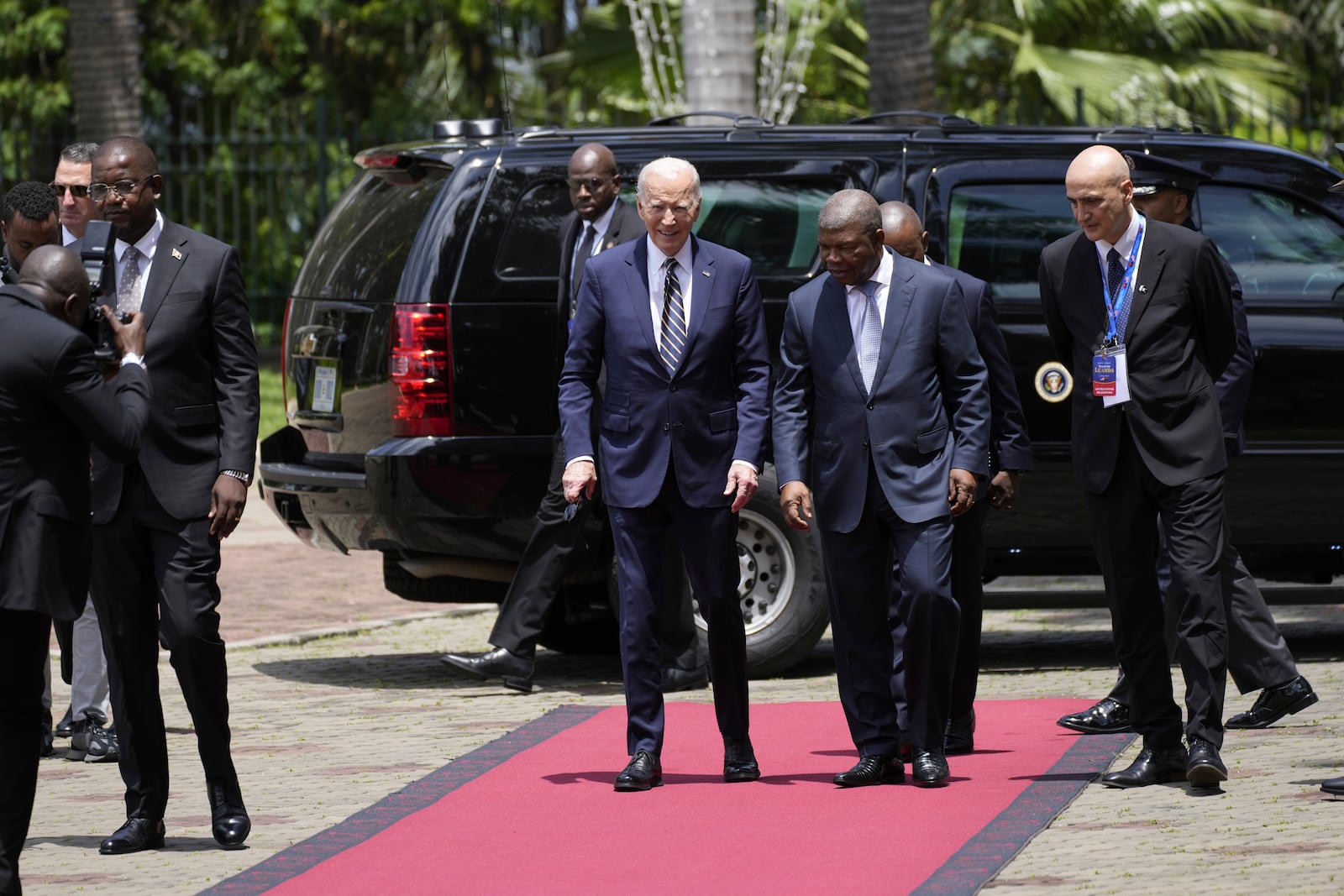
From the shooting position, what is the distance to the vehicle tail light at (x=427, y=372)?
8406mm

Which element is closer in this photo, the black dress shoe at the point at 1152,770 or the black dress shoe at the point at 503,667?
the black dress shoe at the point at 1152,770

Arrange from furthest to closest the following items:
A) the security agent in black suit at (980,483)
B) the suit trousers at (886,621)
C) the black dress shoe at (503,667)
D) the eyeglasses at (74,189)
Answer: the black dress shoe at (503,667)
the eyeglasses at (74,189)
the security agent in black suit at (980,483)
the suit trousers at (886,621)

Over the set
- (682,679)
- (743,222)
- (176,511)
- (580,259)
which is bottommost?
(682,679)

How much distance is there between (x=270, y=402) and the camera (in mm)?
20109

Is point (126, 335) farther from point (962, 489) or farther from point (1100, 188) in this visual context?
point (1100, 188)

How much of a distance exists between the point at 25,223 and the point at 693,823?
10.1 feet

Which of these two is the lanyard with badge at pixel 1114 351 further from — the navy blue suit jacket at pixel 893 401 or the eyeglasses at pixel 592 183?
the eyeglasses at pixel 592 183

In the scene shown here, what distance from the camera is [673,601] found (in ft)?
28.1

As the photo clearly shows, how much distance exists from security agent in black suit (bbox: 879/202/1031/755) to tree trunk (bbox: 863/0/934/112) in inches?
425

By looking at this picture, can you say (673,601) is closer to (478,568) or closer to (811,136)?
(478,568)

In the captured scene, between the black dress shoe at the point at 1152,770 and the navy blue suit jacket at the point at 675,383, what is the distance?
150cm

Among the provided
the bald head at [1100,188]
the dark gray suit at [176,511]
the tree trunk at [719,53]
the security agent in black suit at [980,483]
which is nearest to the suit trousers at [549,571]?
the security agent in black suit at [980,483]

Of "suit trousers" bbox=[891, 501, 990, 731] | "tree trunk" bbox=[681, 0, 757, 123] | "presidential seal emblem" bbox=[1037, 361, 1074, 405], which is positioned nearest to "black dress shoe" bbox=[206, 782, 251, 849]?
"suit trousers" bbox=[891, 501, 990, 731]

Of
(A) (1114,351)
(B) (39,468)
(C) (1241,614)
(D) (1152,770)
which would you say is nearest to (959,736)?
(D) (1152,770)
